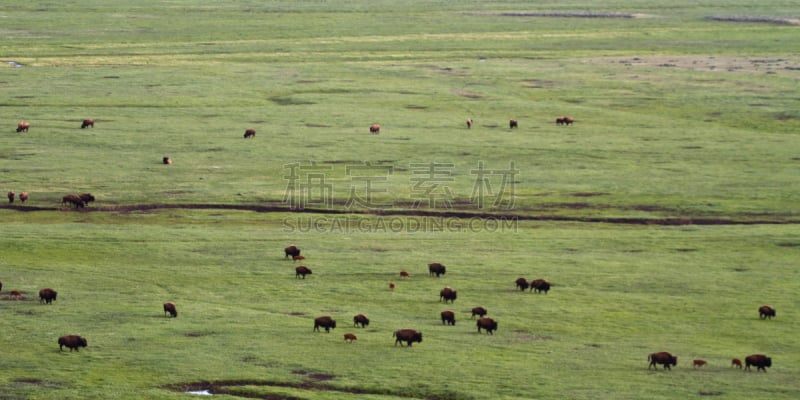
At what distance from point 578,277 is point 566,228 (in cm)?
978

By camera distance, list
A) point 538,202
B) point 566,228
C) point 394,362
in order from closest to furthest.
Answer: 1. point 394,362
2. point 566,228
3. point 538,202

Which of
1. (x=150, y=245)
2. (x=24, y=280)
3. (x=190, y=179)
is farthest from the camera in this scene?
(x=190, y=179)

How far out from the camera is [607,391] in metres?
33.9

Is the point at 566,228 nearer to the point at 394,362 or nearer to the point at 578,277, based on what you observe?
the point at 578,277

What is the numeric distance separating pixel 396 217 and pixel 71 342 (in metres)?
25.1

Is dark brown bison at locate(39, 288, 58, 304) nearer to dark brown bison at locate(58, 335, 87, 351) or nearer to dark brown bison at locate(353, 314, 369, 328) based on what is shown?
dark brown bison at locate(58, 335, 87, 351)

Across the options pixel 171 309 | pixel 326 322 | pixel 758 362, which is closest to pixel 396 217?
pixel 171 309

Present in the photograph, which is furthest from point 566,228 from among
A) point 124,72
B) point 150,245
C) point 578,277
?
point 124,72

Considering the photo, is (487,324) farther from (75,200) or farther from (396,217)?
(75,200)

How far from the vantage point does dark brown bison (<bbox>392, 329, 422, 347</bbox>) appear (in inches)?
1495

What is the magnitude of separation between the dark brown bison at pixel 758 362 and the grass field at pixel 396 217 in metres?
0.40

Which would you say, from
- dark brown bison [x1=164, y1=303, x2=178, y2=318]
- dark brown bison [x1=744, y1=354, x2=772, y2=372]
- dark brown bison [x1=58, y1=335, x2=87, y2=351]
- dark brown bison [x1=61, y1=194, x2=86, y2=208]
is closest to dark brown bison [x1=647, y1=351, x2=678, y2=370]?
dark brown bison [x1=744, y1=354, x2=772, y2=372]

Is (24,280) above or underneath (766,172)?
underneath

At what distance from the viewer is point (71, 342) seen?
3719 cm
